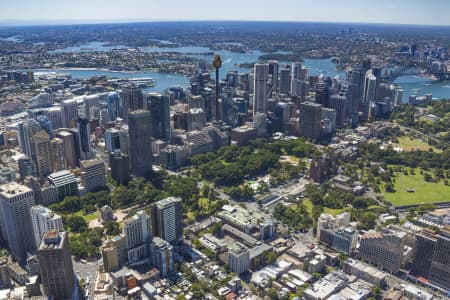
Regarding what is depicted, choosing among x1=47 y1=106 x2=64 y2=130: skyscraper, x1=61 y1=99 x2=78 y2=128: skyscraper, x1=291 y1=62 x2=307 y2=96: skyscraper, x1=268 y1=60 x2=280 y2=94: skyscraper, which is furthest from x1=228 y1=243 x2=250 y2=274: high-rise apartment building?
x1=268 y1=60 x2=280 y2=94: skyscraper

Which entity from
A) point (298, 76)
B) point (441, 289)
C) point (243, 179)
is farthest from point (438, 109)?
point (441, 289)

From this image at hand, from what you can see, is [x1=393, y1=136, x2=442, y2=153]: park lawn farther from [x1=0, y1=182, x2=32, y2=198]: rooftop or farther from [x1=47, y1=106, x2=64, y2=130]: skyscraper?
[x1=47, y1=106, x2=64, y2=130]: skyscraper

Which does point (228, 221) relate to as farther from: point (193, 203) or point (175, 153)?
point (175, 153)

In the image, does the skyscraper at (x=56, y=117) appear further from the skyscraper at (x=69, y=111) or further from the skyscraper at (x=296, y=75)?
the skyscraper at (x=296, y=75)

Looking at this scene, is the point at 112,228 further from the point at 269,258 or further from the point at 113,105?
the point at 113,105

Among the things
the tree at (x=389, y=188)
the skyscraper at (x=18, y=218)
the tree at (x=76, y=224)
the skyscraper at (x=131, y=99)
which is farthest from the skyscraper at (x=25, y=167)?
the tree at (x=389, y=188)

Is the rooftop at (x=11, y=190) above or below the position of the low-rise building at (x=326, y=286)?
above

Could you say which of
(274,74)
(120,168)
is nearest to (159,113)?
(120,168)
